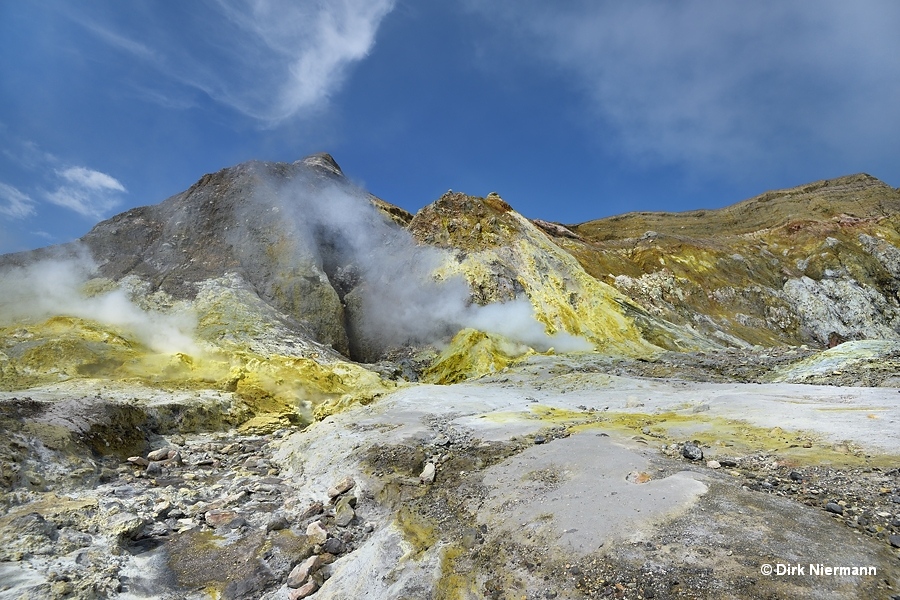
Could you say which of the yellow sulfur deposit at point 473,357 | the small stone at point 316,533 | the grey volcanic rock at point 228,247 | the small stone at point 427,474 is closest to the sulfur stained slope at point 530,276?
the yellow sulfur deposit at point 473,357

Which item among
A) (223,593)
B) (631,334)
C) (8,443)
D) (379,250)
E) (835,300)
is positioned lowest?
(223,593)

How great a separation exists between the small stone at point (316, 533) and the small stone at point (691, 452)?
6334 millimetres

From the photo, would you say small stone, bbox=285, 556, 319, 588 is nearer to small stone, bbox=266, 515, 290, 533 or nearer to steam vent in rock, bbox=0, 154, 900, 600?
steam vent in rock, bbox=0, 154, 900, 600

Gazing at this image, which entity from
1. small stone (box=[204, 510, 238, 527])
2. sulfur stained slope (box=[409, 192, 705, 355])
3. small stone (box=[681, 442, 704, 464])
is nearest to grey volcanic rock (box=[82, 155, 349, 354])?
sulfur stained slope (box=[409, 192, 705, 355])

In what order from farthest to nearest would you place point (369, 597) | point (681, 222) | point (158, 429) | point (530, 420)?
point (681, 222)
point (158, 429)
point (530, 420)
point (369, 597)

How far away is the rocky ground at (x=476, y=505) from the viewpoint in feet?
16.8

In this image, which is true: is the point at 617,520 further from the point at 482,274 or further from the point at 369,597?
the point at 482,274

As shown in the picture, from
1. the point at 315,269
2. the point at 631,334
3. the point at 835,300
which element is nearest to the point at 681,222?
the point at 835,300

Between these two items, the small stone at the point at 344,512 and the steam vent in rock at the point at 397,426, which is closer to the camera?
the steam vent in rock at the point at 397,426

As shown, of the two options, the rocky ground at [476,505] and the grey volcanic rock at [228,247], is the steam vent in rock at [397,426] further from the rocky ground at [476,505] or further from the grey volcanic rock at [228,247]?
the grey volcanic rock at [228,247]

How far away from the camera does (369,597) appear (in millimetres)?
5695

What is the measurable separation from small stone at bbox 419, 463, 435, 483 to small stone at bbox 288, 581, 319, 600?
10.3 feet

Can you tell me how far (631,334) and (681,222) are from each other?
4804 cm

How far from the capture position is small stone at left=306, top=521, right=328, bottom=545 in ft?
24.6
